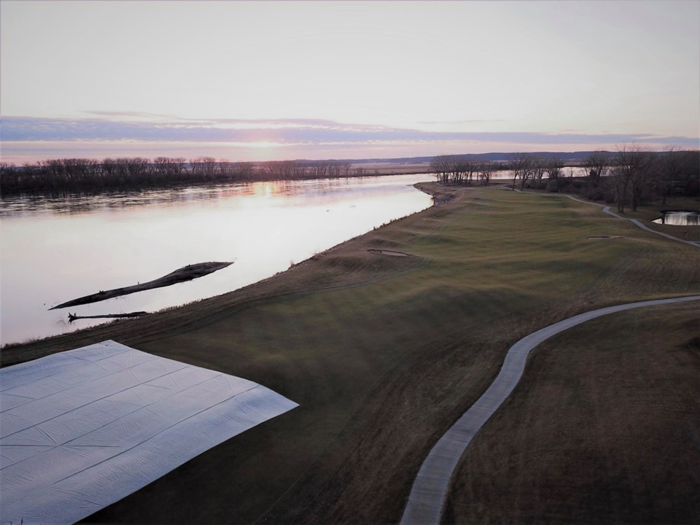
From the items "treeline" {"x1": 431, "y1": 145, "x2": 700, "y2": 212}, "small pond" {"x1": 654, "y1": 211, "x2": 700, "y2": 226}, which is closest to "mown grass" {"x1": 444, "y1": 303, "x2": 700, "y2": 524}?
"small pond" {"x1": 654, "y1": 211, "x2": 700, "y2": 226}

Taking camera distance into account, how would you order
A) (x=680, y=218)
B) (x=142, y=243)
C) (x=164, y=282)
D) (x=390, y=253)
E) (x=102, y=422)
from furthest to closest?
(x=680, y=218), (x=142, y=243), (x=390, y=253), (x=164, y=282), (x=102, y=422)

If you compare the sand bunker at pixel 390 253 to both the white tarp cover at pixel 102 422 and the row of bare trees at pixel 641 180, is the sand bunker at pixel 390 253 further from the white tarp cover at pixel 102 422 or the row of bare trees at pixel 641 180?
the row of bare trees at pixel 641 180

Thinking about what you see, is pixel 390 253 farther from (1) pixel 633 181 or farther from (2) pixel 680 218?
(2) pixel 680 218

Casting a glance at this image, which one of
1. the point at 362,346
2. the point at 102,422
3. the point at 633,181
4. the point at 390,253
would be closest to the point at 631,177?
the point at 633,181

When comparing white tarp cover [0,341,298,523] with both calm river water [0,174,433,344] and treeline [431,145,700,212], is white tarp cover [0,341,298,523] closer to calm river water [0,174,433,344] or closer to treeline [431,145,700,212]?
calm river water [0,174,433,344]

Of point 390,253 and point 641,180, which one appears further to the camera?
point 641,180

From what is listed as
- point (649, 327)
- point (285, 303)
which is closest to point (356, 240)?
point (285, 303)

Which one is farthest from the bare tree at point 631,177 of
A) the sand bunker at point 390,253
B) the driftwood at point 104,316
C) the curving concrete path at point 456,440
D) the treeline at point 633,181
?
the driftwood at point 104,316
